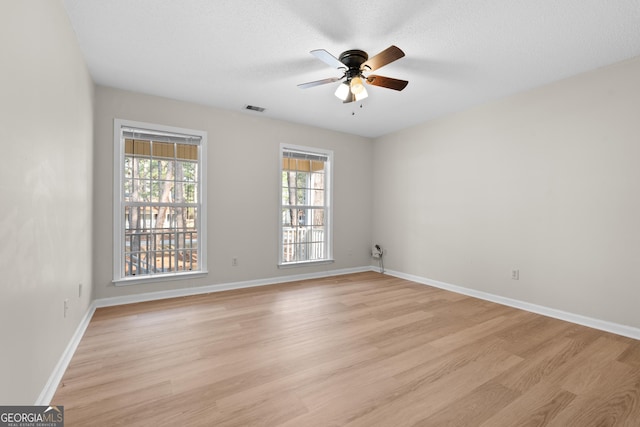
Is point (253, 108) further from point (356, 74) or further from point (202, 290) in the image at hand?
point (202, 290)

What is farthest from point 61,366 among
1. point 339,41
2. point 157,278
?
point 339,41

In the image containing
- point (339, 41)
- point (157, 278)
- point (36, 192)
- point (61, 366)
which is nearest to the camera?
point (36, 192)

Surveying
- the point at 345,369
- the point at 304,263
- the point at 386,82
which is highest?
the point at 386,82

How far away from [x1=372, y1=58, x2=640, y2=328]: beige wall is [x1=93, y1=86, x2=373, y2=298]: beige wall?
1749 mm

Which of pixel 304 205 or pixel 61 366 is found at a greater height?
pixel 304 205

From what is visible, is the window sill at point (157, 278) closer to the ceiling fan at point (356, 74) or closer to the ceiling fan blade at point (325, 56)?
the ceiling fan at point (356, 74)

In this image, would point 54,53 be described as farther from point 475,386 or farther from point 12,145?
point 475,386

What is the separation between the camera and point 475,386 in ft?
6.23

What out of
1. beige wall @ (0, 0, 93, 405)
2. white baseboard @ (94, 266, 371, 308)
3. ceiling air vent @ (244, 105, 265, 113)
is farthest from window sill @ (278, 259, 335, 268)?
beige wall @ (0, 0, 93, 405)

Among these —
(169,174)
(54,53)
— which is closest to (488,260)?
(169,174)

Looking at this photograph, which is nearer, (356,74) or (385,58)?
(385,58)

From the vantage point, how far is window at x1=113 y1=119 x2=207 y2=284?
3.61 meters

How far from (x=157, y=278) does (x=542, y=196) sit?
4831mm

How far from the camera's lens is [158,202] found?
387 cm
